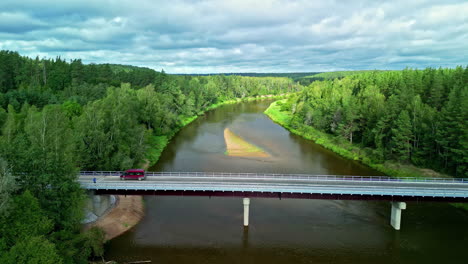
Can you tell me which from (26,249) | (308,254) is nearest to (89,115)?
(26,249)

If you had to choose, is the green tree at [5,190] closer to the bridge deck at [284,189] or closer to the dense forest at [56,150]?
the dense forest at [56,150]

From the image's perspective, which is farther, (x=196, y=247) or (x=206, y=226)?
(x=206, y=226)

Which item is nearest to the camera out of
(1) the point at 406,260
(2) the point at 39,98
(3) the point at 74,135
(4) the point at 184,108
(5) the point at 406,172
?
(1) the point at 406,260

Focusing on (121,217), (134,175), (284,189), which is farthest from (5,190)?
(284,189)

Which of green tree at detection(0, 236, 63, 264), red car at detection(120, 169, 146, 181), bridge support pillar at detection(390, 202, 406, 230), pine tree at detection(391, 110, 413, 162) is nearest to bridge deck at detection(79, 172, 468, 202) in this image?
red car at detection(120, 169, 146, 181)

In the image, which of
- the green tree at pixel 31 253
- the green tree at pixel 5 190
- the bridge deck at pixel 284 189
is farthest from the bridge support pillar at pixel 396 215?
the green tree at pixel 5 190

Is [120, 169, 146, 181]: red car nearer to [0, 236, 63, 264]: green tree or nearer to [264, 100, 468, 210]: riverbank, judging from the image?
[0, 236, 63, 264]: green tree

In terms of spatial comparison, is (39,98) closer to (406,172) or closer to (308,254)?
(308,254)
